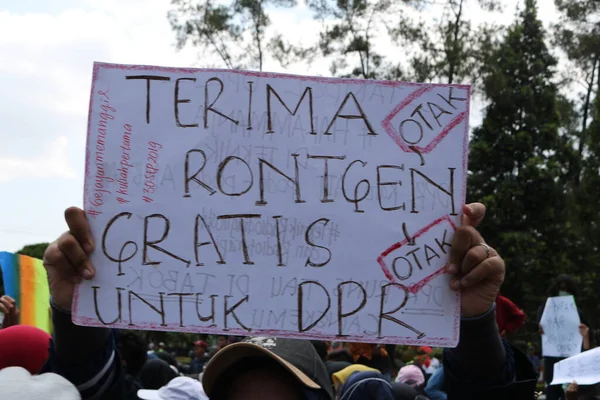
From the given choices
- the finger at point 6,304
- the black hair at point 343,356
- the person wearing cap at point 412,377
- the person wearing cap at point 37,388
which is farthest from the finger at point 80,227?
the black hair at point 343,356

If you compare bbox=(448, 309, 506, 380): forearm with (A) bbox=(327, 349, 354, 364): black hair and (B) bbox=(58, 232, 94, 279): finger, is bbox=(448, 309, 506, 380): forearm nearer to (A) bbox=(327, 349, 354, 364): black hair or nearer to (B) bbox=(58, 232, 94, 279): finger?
(B) bbox=(58, 232, 94, 279): finger

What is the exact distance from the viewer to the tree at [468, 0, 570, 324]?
31.2 meters

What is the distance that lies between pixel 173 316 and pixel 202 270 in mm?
159

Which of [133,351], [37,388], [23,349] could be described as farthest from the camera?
[133,351]

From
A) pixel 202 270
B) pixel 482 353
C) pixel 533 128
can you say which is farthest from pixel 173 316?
pixel 533 128

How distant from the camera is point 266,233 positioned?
2.71 meters

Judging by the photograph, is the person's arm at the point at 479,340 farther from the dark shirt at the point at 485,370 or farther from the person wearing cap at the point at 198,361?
the person wearing cap at the point at 198,361

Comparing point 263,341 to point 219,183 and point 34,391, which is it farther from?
point 34,391

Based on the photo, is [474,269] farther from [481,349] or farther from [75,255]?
[75,255]

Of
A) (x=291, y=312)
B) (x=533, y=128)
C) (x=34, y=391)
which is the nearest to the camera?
(x=34, y=391)

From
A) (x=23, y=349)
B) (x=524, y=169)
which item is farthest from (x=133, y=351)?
(x=524, y=169)

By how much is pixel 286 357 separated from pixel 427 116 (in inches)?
32.6

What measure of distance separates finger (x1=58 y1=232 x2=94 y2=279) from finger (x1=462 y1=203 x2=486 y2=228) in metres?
1.09

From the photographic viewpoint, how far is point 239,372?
8.64ft
